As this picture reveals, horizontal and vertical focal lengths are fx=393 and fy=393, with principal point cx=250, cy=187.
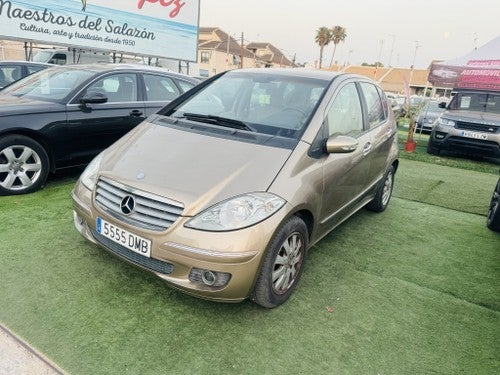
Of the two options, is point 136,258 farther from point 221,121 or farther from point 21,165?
point 21,165

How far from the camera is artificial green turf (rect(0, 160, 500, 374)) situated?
2230 mm

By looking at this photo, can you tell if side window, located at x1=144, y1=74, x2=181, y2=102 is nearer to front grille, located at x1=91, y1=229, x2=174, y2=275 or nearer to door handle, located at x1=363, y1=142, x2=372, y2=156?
door handle, located at x1=363, y1=142, x2=372, y2=156

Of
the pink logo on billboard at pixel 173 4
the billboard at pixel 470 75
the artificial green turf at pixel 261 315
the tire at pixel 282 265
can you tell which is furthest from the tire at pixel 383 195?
the pink logo on billboard at pixel 173 4

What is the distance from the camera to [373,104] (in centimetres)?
413

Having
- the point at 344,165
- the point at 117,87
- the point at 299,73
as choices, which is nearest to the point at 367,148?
the point at 344,165

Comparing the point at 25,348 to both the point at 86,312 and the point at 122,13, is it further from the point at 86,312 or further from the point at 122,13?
the point at 122,13

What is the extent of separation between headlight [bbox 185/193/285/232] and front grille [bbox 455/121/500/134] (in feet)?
27.5

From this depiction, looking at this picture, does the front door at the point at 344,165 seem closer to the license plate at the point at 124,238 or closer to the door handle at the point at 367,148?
the door handle at the point at 367,148

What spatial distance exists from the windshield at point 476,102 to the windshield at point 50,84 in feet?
30.4

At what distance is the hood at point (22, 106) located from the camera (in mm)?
4157

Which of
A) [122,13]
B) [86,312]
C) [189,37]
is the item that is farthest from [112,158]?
[189,37]

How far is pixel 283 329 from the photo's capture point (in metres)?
2.51

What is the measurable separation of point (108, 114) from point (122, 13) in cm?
899

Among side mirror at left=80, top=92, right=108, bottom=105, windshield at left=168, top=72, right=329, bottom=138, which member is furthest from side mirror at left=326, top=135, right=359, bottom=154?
side mirror at left=80, top=92, right=108, bottom=105
